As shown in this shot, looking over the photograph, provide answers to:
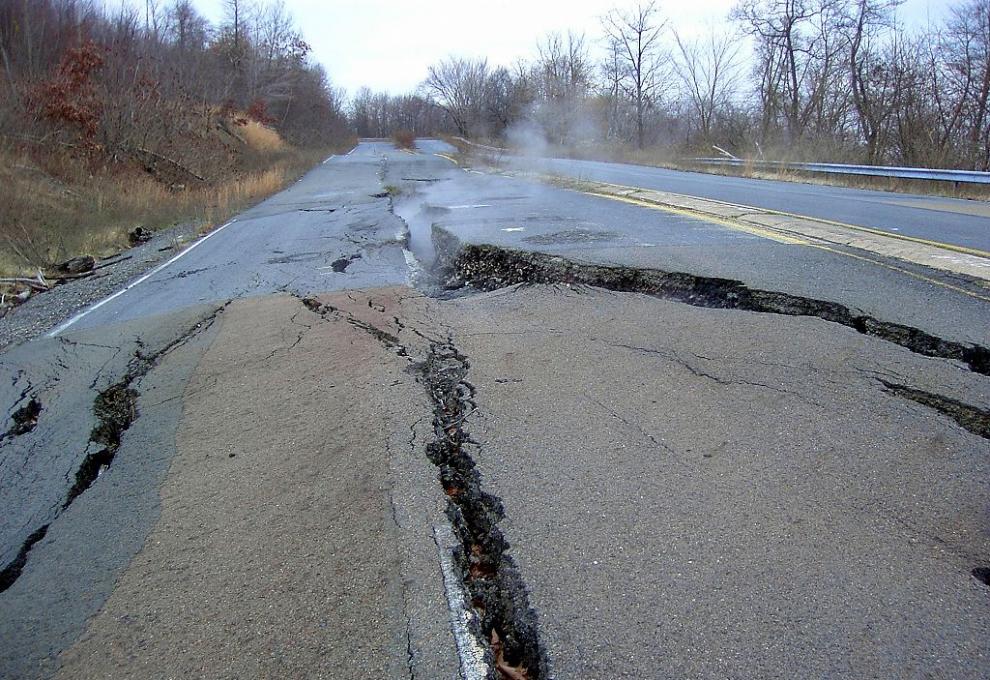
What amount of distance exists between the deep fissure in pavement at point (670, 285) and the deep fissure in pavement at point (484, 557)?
2438mm

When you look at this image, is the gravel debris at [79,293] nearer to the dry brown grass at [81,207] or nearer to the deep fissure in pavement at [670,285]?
the dry brown grass at [81,207]

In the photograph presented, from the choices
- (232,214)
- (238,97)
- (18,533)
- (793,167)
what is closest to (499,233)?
(18,533)

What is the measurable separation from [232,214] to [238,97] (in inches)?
1081

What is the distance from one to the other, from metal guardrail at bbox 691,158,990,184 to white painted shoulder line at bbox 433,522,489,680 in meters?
14.6

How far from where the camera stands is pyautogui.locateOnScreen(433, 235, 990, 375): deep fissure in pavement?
13.2 ft

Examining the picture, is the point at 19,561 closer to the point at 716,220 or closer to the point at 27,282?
the point at 27,282

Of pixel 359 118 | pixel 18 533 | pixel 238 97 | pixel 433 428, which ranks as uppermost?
pixel 359 118

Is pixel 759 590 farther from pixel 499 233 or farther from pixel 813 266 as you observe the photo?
pixel 499 233

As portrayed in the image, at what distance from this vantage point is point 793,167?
66.4 feet

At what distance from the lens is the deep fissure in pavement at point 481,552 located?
1984mm

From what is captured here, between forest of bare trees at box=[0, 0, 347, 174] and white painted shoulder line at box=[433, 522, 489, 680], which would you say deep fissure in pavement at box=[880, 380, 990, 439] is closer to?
white painted shoulder line at box=[433, 522, 489, 680]

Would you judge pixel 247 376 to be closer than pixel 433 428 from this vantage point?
No

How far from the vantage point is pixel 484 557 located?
2.43m

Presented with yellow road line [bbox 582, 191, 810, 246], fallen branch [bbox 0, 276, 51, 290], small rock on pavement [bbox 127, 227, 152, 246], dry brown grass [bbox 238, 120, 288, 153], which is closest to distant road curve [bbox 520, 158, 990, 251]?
yellow road line [bbox 582, 191, 810, 246]
